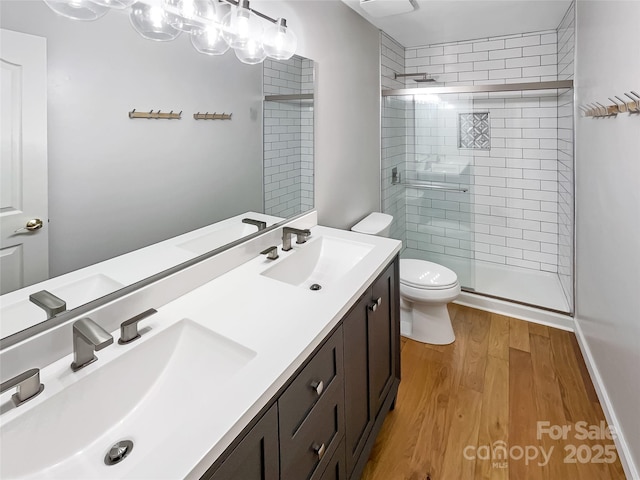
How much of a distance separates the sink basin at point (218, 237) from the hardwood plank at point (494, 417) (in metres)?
1.42

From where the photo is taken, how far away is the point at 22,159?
846 millimetres

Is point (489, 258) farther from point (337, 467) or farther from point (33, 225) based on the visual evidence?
point (33, 225)

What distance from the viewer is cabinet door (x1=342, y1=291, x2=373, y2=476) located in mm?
1270

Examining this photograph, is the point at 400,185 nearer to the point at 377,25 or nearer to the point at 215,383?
the point at 377,25

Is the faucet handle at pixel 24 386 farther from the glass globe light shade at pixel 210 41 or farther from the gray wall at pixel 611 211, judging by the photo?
the gray wall at pixel 611 211

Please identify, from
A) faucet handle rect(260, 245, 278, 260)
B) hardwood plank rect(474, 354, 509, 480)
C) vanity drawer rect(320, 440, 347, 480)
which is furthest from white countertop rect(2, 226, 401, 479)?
hardwood plank rect(474, 354, 509, 480)

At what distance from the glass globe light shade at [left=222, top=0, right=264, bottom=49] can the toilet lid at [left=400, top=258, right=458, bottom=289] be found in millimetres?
1698

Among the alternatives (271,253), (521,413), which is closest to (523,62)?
(521,413)

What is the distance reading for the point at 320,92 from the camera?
218 cm

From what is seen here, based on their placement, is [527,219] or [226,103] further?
[527,219]

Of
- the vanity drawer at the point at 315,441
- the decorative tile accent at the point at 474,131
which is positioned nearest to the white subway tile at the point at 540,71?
the decorative tile accent at the point at 474,131

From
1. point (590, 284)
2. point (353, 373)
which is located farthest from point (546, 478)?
point (590, 284)

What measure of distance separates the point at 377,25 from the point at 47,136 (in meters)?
2.72

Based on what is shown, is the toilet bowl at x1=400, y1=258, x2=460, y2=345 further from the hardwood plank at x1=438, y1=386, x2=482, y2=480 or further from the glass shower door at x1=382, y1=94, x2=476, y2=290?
the glass shower door at x1=382, y1=94, x2=476, y2=290
